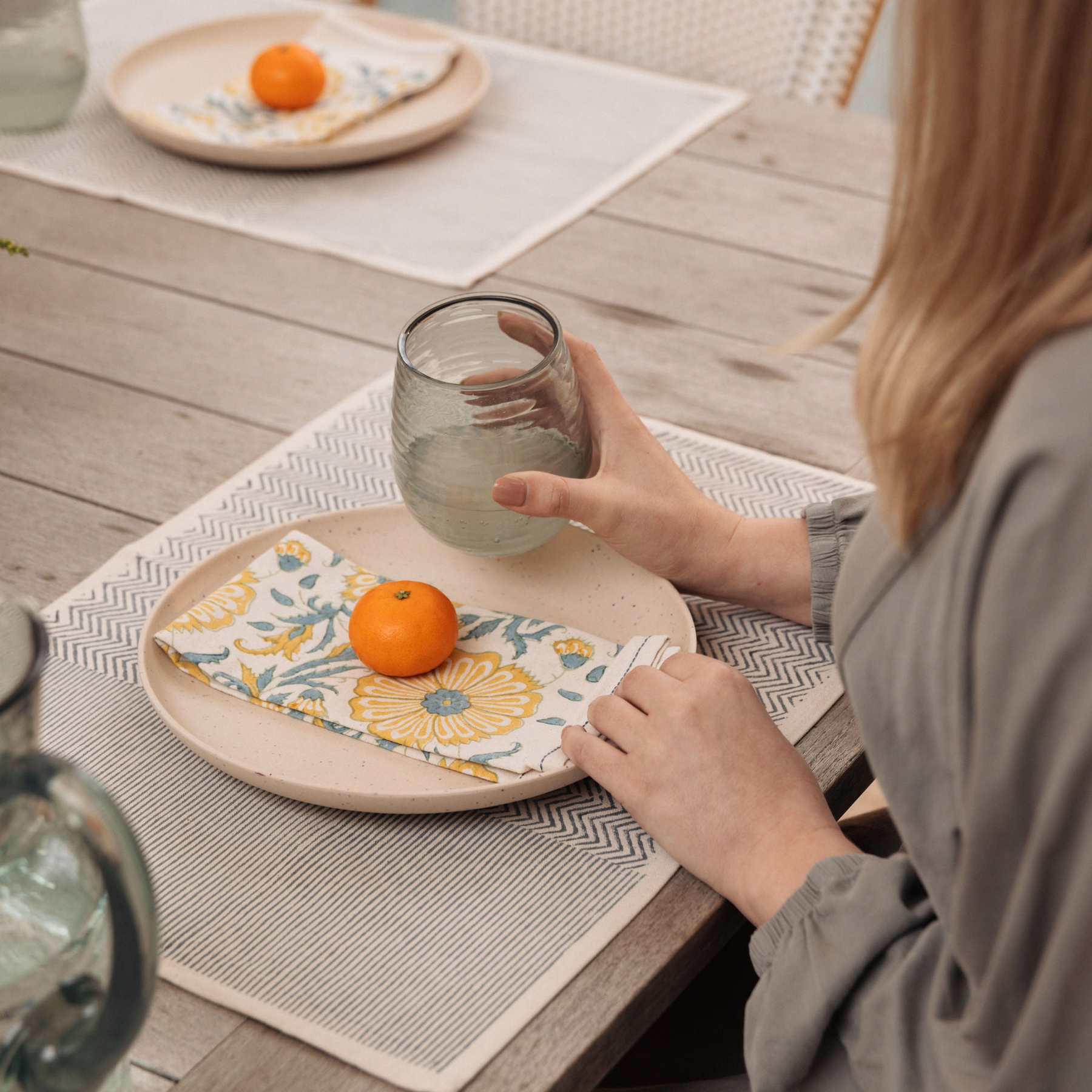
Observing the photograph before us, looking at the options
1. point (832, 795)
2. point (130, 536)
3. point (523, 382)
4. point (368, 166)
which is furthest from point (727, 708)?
point (368, 166)

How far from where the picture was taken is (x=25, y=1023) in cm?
44

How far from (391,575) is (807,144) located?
2.89 ft

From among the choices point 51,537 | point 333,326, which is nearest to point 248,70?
point 333,326

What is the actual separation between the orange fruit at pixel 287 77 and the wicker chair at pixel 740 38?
0.43m

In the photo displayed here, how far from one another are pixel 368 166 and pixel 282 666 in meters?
0.85

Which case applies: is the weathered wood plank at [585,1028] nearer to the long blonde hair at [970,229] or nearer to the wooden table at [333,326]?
the wooden table at [333,326]

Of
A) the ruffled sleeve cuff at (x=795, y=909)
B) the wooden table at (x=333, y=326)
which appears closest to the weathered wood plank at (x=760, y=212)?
the wooden table at (x=333, y=326)

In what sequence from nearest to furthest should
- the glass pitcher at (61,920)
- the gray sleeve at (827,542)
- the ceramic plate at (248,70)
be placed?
the glass pitcher at (61,920), the gray sleeve at (827,542), the ceramic plate at (248,70)

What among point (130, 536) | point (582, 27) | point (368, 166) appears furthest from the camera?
point (582, 27)

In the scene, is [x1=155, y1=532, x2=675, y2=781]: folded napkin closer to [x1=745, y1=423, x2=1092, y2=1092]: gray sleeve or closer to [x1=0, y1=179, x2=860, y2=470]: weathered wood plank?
[x1=745, y1=423, x2=1092, y2=1092]: gray sleeve

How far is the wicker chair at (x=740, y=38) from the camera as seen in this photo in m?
1.68

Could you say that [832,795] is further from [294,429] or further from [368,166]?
[368,166]

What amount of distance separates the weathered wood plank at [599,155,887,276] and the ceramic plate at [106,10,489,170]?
260mm

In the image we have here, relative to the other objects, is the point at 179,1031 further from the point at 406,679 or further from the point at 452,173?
the point at 452,173
